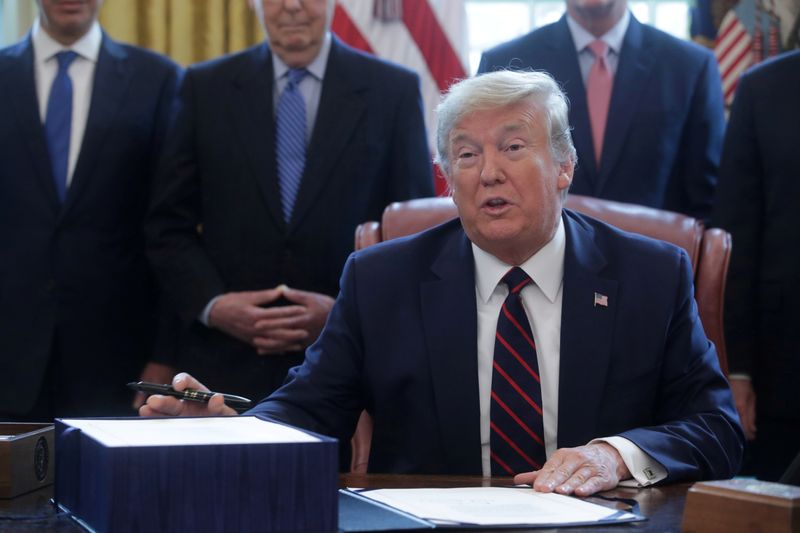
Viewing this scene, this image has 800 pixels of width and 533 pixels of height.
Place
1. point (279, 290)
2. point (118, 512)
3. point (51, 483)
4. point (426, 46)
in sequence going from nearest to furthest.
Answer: point (118, 512)
point (51, 483)
point (279, 290)
point (426, 46)

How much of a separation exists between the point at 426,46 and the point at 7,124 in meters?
2.07

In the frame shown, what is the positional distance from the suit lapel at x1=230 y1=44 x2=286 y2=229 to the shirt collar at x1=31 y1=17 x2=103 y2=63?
60 cm

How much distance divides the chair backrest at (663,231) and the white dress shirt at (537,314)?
0.28m

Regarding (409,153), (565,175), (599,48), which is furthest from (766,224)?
(565,175)

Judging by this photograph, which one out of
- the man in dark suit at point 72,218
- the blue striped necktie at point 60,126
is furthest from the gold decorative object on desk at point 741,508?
the blue striped necktie at point 60,126

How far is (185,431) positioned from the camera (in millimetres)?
1850

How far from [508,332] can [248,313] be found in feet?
4.75

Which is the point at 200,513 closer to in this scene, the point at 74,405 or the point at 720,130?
the point at 74,405

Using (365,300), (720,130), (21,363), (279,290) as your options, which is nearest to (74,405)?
(21,363)

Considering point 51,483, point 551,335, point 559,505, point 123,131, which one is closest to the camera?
point 559,505

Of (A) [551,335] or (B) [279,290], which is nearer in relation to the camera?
Answer: (A) [551,335]

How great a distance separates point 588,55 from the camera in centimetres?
421

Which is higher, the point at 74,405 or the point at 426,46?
the point at 426,46

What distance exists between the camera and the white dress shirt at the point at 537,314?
8.67 ft
